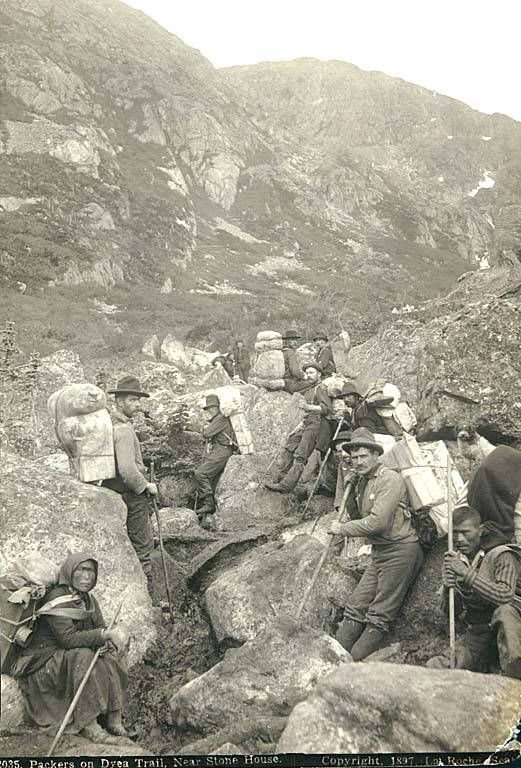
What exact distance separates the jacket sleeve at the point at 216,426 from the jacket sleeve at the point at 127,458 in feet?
8.16

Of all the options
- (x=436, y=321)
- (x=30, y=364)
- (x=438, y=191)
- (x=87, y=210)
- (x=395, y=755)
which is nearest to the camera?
(x=395, y=755)

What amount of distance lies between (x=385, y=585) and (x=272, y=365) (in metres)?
5.50

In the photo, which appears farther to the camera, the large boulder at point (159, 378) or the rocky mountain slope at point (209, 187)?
the rocky mountain slope at point (209, 187)

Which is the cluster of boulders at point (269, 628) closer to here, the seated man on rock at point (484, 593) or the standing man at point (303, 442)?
the standing man at point (303, 442)

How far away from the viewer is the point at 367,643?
4402 millimetres

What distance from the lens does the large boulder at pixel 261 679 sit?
3.64m

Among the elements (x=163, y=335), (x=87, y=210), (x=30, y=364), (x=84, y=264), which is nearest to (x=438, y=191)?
(x=87, y=210)

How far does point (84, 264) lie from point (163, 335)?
1304cm

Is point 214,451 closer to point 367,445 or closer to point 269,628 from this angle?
point 367,445

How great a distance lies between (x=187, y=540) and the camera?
6.87 m

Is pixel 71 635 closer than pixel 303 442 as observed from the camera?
Yes

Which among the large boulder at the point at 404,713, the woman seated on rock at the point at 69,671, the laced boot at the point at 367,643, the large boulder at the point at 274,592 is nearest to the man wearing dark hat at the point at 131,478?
the large boulder at the point at 274,592

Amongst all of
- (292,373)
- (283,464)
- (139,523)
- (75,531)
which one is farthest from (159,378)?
(75,531)

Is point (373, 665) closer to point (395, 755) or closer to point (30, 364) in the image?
point (395, 755)
